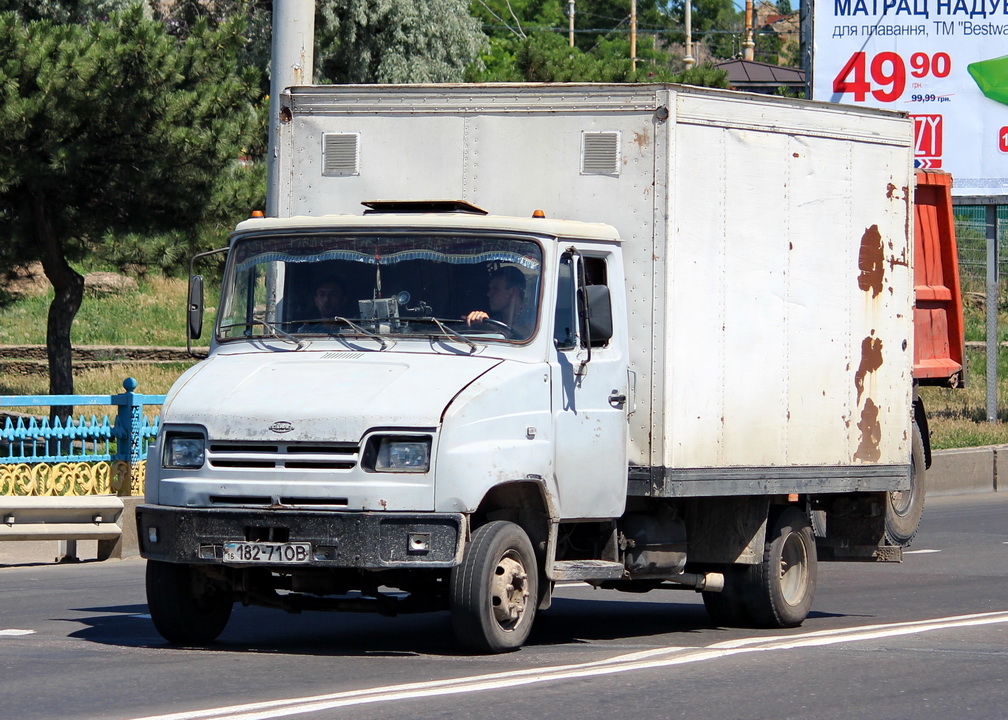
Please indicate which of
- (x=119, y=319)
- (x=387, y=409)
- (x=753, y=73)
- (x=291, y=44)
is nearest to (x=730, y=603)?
(x=387, y=409)

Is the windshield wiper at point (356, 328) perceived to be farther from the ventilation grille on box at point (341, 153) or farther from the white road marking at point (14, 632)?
the white road marking at point (14, 632)

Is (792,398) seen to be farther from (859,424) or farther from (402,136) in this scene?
(402,136)

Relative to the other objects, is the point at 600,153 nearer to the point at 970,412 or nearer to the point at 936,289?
the point at 936,289

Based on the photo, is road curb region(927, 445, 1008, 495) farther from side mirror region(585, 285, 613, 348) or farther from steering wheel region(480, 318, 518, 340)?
steering wheel region(480, 318, 518, 340)

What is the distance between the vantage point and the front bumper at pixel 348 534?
7.97m

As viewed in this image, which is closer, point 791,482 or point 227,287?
point 227,287

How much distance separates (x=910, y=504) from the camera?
1614 centimetres

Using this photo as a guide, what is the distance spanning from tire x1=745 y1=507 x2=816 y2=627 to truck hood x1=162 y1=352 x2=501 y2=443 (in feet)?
8.90

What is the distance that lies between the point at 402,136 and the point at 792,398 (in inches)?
109

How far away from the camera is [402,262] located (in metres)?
8.87

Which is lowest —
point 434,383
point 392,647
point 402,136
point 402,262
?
point 392,647

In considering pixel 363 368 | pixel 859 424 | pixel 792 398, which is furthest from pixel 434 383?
pixel 859 424

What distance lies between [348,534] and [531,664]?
1.11m

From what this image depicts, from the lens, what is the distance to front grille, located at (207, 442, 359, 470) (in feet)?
26.3
